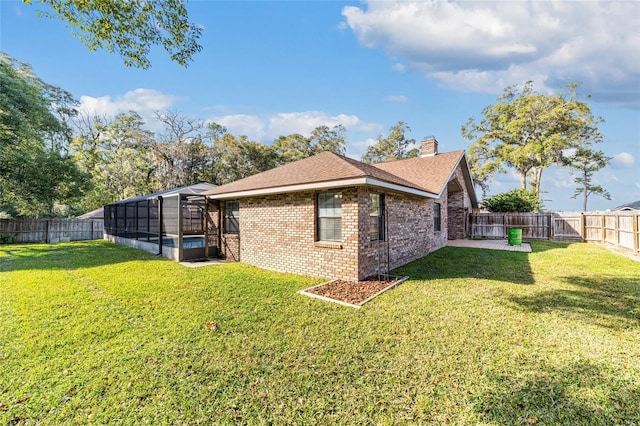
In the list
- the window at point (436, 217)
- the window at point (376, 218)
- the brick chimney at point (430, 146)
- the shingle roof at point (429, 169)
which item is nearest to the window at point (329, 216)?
the window at point (376, 218)

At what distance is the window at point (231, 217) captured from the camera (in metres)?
9.77

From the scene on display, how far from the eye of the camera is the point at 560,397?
2613mm

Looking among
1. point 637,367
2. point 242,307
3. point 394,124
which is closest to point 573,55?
point 637,367

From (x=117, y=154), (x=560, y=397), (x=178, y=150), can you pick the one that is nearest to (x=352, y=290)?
(x=560, y=397)

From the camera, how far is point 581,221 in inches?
588

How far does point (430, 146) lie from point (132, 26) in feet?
51.3

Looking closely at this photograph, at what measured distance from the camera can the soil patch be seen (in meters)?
5.32

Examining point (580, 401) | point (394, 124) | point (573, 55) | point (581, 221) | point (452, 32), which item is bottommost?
point (580, 401)

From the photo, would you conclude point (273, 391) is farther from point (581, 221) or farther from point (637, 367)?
point (581, 221)

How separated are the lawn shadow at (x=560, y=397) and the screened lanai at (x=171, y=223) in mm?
9658

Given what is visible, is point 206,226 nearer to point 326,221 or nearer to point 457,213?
point 326,221

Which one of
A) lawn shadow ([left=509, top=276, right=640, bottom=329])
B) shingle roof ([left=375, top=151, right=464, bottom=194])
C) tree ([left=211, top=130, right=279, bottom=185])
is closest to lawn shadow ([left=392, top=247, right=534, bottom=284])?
lawn shadow ([left=509, top=276, right=640, bottom=329])

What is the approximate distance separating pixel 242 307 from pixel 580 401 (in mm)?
4681

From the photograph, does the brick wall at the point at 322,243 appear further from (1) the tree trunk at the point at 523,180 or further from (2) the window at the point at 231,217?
(1) the tree trunk at the point at 523,180
